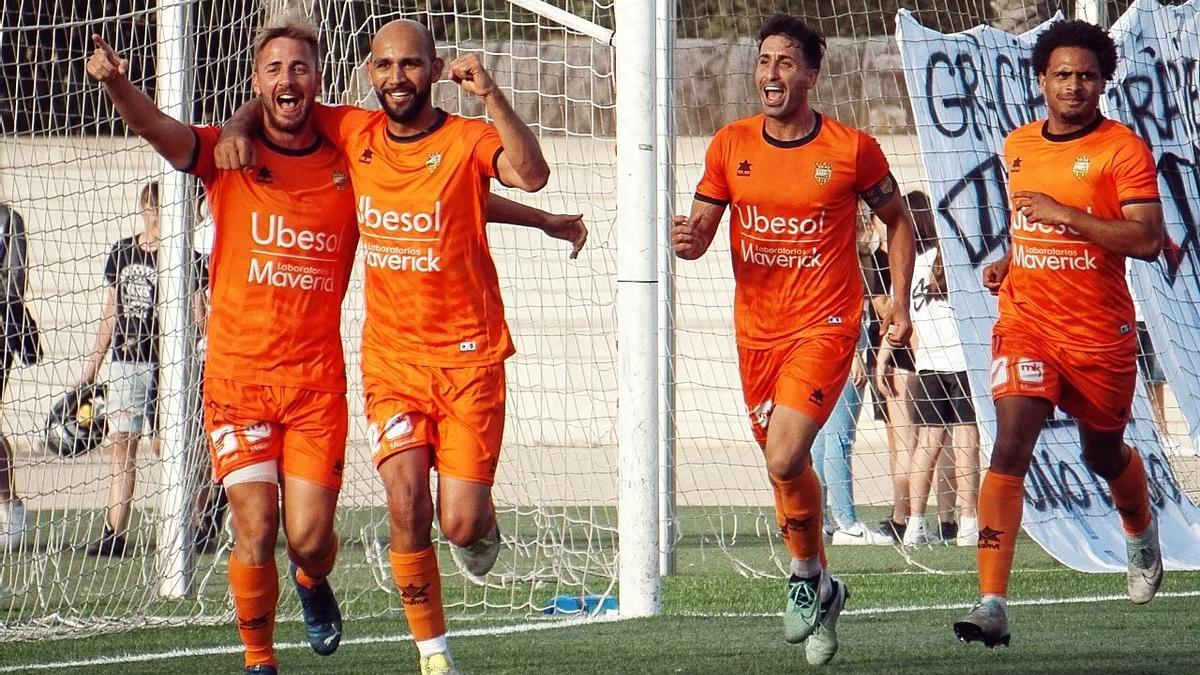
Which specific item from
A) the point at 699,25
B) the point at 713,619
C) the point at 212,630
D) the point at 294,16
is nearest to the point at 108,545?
the point at 212,630

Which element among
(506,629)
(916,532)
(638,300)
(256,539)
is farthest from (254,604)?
(916,532)

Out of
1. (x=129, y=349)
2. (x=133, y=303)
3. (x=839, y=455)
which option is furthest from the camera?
(x=839, y=455)

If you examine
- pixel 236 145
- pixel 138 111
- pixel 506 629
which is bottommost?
pixel 506 629

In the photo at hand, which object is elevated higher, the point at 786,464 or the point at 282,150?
the point at 282,150

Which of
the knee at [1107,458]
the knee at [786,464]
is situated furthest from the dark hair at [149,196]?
the knee at [1107,458]

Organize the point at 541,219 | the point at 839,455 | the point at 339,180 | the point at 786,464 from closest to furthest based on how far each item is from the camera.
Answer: the point at 339,180, the point at 541,219, the point at 786,464, the point at 839,455

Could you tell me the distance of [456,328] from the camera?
18.6 feet

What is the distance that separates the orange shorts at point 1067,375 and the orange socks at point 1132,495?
33 centimetres

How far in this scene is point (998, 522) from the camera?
6.49 m

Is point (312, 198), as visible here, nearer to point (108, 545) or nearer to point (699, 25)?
point (108, 545)

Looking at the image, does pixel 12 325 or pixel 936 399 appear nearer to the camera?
pixel 12 325

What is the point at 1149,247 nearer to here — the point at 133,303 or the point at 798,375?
the point at 798,375

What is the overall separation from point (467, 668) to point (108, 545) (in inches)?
160

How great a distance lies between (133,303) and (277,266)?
11.4 ft
